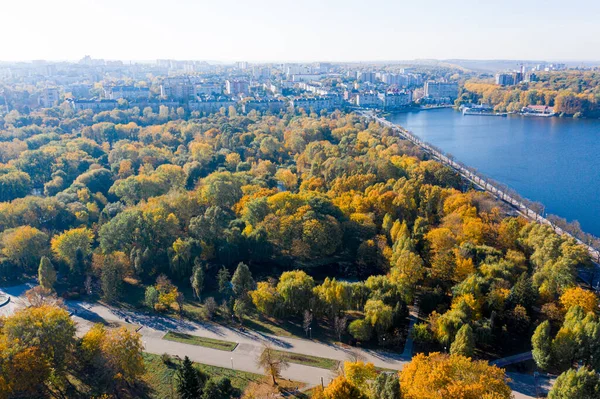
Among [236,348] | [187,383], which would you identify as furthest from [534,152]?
[187,383]

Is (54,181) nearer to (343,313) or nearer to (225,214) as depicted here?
(225,214)

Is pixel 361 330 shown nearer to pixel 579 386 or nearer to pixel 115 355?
pixel 579 386

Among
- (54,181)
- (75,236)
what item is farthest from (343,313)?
(54,181)

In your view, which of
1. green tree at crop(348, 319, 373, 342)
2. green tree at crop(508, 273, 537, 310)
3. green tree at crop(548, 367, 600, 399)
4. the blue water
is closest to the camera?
green tree at crop(548, 367, 600, 399)

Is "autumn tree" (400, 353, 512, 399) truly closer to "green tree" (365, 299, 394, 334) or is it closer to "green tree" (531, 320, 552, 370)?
"green tree" (531, 320, 552, 370)

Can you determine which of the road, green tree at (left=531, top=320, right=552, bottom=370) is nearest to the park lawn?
the road

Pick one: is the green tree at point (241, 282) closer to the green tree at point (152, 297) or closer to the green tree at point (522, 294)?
the green tree at point (152, 297)
